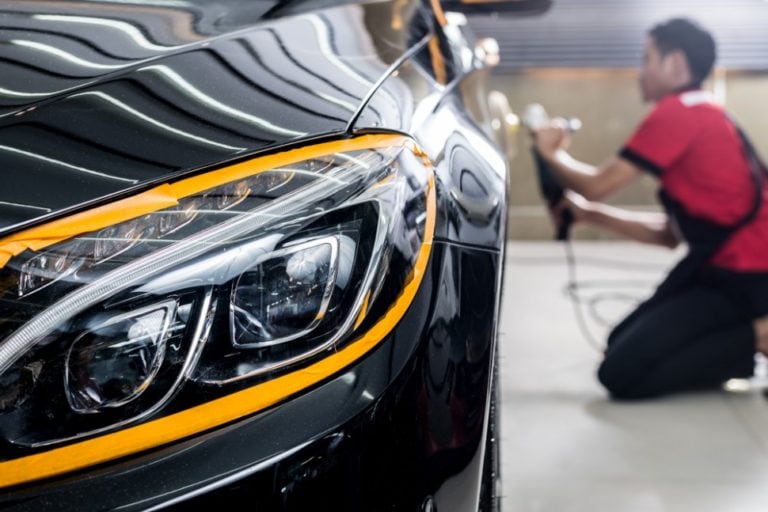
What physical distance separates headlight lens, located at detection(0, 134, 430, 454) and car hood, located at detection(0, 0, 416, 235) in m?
0.04

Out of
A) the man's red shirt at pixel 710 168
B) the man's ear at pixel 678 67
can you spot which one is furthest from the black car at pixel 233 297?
the man's ear at pixel 678 67

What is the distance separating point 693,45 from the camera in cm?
270

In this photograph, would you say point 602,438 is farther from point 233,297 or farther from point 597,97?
point 597,97

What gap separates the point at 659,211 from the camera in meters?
4.80

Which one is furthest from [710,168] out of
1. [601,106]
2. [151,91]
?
[601,106]

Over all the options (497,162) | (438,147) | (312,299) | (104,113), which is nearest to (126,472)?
(312,299)

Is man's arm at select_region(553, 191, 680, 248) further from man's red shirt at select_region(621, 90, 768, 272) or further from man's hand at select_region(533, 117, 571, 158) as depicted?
man's red shirt at select_region(621, 90, 768, 272)

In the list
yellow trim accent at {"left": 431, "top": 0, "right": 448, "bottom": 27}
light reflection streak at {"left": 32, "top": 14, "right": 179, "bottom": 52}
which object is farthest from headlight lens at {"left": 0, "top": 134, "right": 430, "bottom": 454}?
yellow trim accent at {"left": 431, "top": 0, "right": 448, "bottom": 27}

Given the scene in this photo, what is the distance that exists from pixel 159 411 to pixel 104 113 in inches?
11.9

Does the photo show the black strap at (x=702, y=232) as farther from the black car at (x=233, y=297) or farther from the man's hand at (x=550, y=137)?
the black car at (x=233, y=297)

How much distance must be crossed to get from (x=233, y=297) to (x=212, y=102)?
24cm

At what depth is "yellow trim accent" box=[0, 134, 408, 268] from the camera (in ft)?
2.30

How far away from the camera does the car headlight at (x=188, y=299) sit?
2.26 ft

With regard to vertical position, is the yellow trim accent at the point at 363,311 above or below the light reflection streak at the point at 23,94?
below
